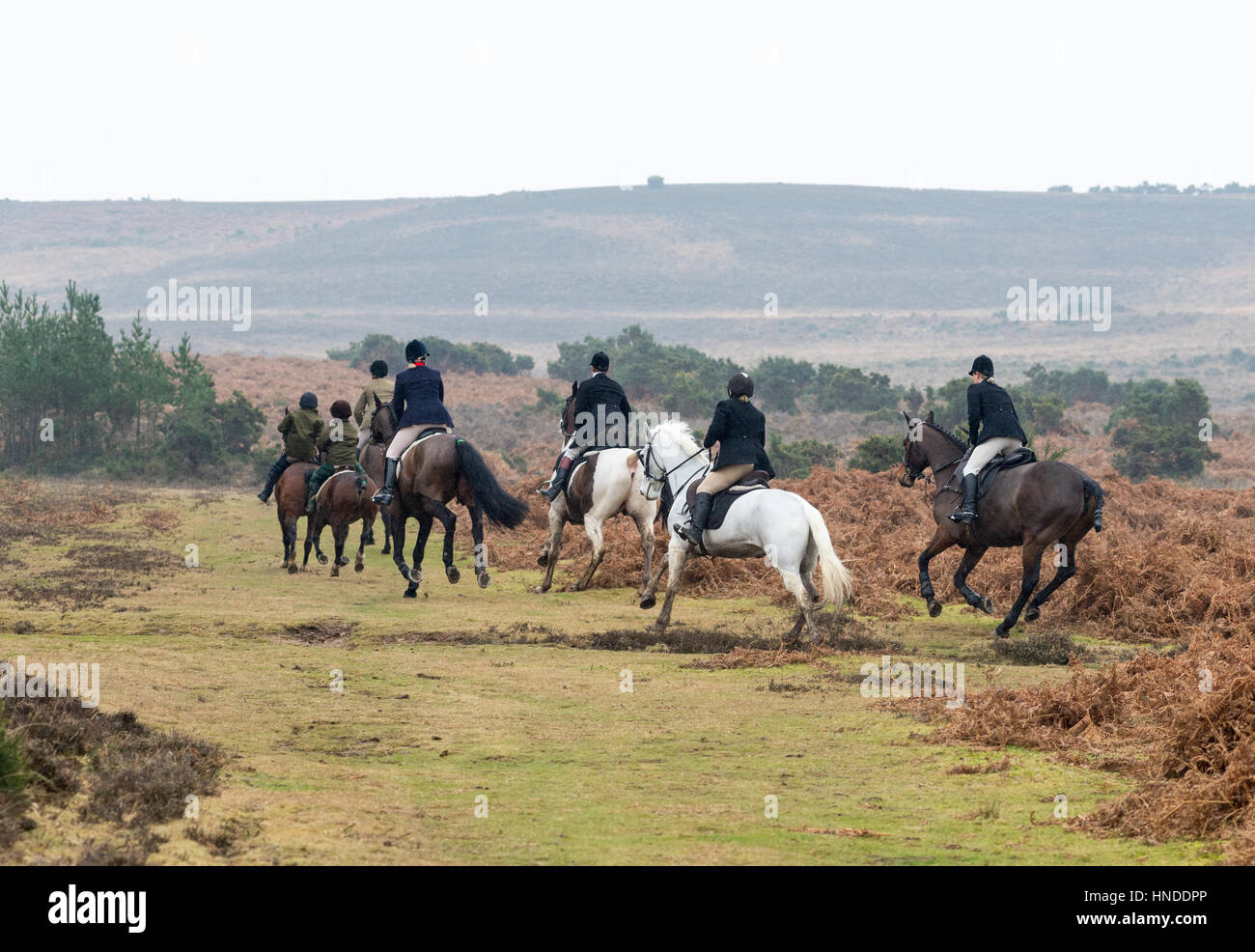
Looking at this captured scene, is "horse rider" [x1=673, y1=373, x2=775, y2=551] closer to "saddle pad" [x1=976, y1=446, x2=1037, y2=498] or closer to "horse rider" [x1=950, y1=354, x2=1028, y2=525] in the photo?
"horse rider" [x1=950, y1=354, x2=1028, y2=525]

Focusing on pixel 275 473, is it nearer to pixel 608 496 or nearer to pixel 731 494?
pixel 608 496

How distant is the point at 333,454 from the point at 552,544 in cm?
382

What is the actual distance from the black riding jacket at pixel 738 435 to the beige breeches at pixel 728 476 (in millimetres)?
49

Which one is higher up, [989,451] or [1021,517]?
→ [989,451]

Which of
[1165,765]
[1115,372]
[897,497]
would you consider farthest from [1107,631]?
[1115,372]

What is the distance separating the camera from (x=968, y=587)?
16.7 meters

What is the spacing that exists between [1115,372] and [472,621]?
76.8m

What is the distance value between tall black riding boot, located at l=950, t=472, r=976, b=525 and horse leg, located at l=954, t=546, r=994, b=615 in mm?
524

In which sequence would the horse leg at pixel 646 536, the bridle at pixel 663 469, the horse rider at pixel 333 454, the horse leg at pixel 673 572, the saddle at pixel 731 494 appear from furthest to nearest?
the horse rider at pixel 333 454, the horse leg at pixel 646 536, the bridle at pixel 663 469, the horse leg at pixel 673 572, the saddle at pixel 731 494

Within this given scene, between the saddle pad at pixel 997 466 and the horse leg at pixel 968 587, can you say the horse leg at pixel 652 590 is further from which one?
the saddle pad at pixel 997 466

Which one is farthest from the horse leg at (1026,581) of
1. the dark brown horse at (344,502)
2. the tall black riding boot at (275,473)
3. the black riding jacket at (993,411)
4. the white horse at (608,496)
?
the tall black riding boot at (275,473)

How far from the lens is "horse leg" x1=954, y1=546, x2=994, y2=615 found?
642 inches

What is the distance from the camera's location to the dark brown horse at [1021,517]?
51.6 ft

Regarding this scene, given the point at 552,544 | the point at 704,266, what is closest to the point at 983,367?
the point at 552,544
